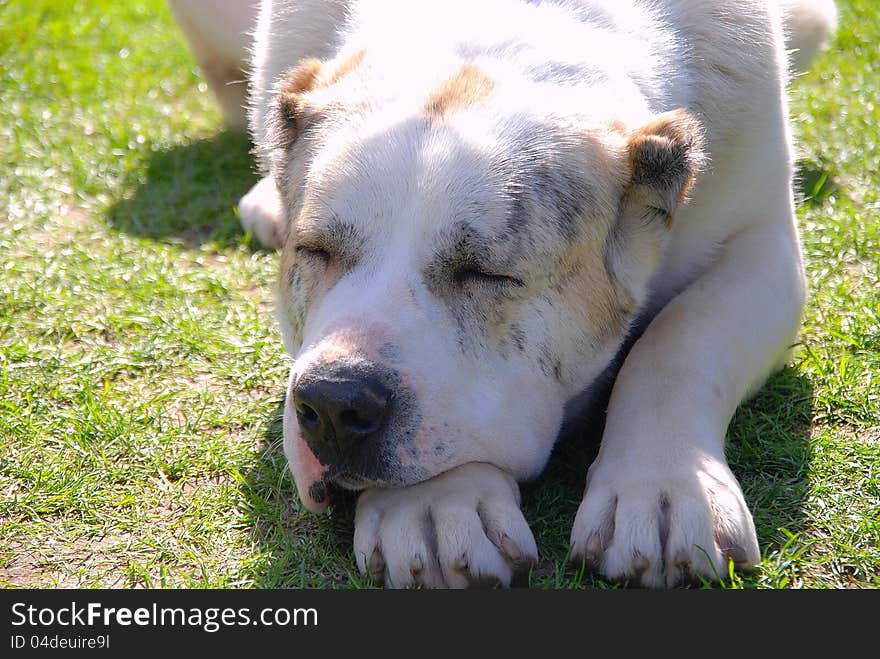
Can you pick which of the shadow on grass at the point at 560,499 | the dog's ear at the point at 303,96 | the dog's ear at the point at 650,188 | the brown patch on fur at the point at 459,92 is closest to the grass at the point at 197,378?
the shadow on grass at the point at 560,499

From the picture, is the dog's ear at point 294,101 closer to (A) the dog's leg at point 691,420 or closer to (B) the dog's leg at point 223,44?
(A) the dog's leg at point 691,420

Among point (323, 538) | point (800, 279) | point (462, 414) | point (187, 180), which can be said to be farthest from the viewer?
point (187, 180)

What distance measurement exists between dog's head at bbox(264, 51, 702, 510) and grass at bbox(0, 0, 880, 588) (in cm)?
37

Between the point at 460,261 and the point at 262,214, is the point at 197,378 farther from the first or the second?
the point at 460,261

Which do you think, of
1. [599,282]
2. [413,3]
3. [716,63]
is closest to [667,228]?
[599,282]

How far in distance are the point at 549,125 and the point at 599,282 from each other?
0.43m

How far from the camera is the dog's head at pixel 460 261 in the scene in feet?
8.56

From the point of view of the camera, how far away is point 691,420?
2924 mm

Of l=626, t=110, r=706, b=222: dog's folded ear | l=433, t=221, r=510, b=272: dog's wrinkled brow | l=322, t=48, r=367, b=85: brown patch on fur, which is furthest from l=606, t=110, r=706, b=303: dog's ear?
l=322, t=48, r=367, b=85: brown patch on fur

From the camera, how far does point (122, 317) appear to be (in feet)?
13.7

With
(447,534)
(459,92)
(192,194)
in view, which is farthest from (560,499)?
(192,194)

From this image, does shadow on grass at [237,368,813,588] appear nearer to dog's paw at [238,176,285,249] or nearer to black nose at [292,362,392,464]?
black nose at [292,362,392,464]

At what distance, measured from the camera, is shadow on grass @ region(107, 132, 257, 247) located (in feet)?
16.4

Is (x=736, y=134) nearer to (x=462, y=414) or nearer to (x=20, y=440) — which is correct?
(x=462, y=414)
